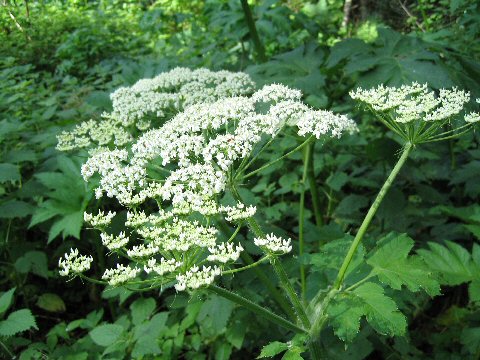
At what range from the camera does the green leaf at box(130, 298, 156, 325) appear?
360 cm

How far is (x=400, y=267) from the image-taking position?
2.42 meters

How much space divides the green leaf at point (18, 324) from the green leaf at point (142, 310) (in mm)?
735

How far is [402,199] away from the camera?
3867 mm

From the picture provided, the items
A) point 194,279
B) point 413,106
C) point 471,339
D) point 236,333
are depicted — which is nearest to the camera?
point 194,279

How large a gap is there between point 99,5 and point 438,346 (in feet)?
51.3

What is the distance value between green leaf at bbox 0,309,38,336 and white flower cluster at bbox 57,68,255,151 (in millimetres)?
1273

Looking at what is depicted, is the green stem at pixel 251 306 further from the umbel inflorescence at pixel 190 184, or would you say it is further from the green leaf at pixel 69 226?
the green leaf at pixel 69 226

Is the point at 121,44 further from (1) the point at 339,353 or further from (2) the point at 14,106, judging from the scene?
(1) the point at 339,353

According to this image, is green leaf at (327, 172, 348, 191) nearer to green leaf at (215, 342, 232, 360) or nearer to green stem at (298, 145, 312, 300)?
green stem at (298, 145, 312, 300)

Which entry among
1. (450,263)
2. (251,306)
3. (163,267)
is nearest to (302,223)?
(450,263)

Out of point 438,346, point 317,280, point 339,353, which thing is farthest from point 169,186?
point 438,346

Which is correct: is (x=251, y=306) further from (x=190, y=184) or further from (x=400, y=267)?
(x=400, y=267)

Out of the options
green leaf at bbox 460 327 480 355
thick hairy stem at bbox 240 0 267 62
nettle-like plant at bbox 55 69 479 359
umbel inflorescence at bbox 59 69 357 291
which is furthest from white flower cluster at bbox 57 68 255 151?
green leaf at bbox 460 327 480 355

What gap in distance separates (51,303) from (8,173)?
1.38 m
